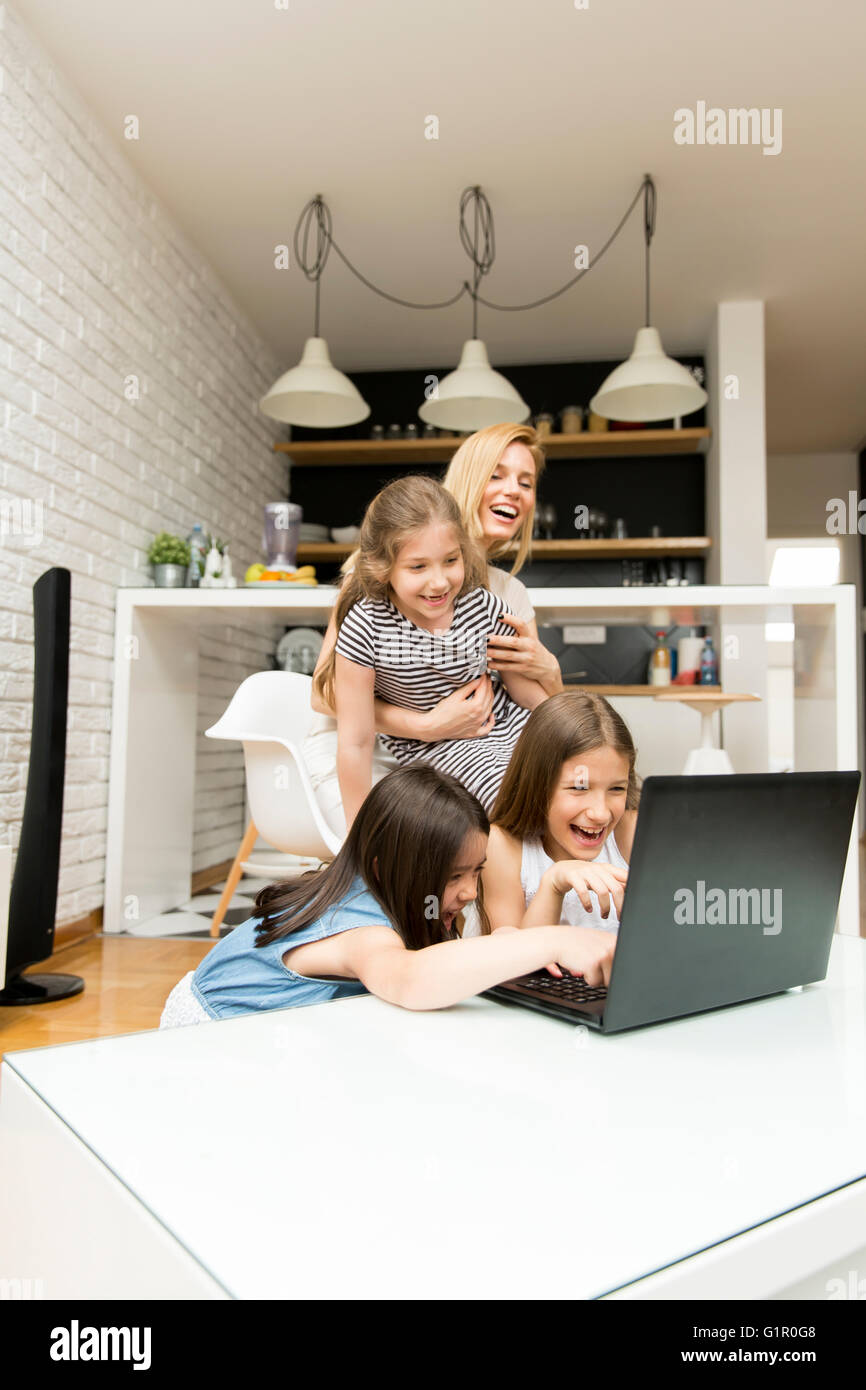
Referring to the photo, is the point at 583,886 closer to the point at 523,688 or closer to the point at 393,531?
the point at 393,531

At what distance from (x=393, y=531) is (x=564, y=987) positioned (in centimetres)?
81

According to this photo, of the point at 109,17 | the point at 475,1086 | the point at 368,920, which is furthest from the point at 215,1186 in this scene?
the point at 109,17

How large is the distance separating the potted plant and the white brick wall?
0.20 ft

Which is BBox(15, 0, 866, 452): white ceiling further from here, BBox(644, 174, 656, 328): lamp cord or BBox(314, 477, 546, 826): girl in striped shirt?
BBox(314, 477, 546, 826): girl in striped shirt

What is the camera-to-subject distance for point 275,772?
78.7 inches

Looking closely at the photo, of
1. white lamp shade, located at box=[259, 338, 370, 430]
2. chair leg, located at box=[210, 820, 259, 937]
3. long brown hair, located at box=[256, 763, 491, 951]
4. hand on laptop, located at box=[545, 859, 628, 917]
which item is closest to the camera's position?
hand on laptop, located at box=[545, 859, 628, 917]

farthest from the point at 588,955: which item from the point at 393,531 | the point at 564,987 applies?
the point at 393,531

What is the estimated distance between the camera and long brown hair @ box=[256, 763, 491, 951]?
904 millimetres

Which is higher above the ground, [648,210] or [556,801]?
[648,210]

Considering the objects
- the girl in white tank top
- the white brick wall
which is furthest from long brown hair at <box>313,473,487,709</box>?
the white brick wall

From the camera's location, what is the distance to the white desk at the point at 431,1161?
33 cm

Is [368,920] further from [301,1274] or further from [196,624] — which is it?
[196,624]

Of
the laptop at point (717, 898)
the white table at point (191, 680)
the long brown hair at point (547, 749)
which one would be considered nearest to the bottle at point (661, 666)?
the white table at point (191, 680)

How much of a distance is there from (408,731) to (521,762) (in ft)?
1.28
